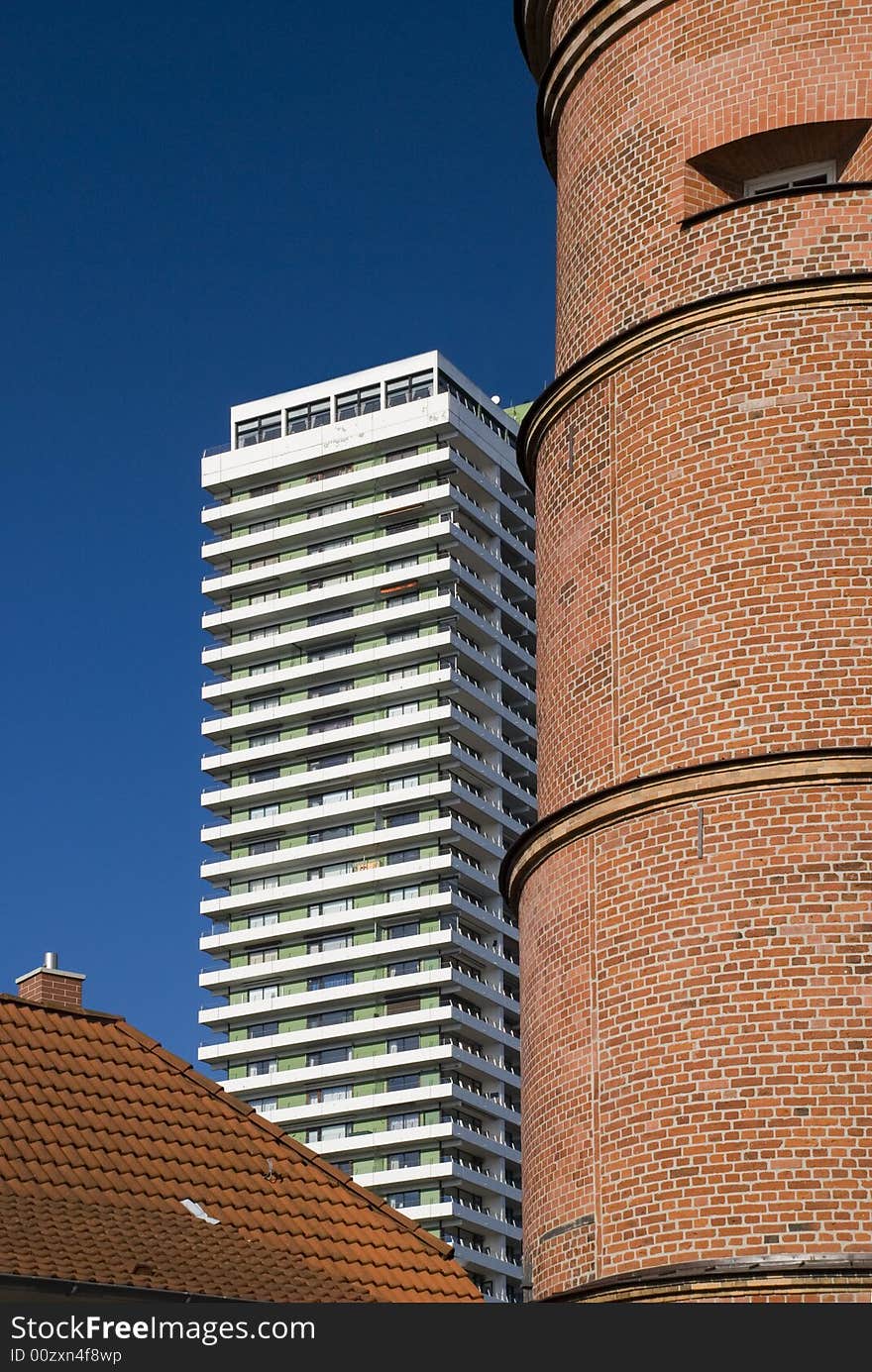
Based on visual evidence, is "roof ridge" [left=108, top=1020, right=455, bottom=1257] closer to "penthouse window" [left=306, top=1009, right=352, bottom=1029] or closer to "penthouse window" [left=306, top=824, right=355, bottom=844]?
"penthouse window" [left=306, top=1009, right=352, bottom=1029]

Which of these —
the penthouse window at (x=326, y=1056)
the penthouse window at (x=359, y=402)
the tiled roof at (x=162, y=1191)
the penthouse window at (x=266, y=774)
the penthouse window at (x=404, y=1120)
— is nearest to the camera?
the tiled roof at (x=162, y=1191)

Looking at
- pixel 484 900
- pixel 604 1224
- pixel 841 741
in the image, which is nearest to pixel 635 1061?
pixel 604 1224

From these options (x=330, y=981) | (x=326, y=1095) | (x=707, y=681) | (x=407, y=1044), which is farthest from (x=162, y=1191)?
(x=330, y=981)

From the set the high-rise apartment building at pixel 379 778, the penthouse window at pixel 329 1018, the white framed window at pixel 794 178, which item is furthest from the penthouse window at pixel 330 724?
the white framed window at pixel 794 178

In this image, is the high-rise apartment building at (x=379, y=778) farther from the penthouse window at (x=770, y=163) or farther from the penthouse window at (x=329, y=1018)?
the penthouse window at (x=770, y=163)

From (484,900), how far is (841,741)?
364ft

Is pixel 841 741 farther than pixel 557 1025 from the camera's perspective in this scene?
No

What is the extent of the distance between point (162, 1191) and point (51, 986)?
3.52 meters

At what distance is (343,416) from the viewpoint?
13625cm

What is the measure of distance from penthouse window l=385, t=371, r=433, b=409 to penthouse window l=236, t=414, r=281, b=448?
8.03 meters

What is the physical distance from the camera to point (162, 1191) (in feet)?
72.4

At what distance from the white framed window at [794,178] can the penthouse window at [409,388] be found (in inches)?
4464

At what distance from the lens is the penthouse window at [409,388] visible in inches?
5226

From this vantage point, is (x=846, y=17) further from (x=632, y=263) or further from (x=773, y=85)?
(x=632, y=263)
